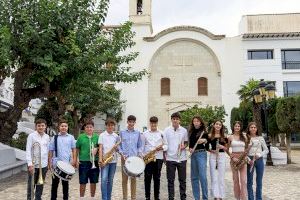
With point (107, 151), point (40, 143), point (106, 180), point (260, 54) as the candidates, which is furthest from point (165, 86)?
point (40, 143)

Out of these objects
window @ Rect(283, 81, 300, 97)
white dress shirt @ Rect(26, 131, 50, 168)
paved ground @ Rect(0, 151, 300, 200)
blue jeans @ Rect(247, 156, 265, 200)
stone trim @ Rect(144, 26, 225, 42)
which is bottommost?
paved ground @ Rect(0, 151, 300, 200)

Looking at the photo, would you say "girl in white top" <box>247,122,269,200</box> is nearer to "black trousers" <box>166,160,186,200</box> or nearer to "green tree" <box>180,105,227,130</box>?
"black trousers" <box>166,160,186,200</box>

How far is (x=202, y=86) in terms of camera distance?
36625mm

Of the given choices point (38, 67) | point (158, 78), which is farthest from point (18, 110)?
point (158, 78)

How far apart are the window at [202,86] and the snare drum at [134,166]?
30.3 metres

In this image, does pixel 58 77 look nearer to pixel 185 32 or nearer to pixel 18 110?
pixel 18 110

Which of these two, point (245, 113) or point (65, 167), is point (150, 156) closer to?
point (65, 167)

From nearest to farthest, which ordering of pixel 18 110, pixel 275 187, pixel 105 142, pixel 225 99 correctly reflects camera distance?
pixel 105 142 < pixel 275 187 < pixel 18 110 < pixel 225 99

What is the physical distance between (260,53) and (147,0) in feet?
42.5

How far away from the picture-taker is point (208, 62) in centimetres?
3684

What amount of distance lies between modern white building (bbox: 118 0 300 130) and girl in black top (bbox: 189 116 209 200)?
2872 cm

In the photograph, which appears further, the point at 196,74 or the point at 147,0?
the point at 147,0

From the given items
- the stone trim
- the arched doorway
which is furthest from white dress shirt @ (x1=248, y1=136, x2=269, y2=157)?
the stone trim

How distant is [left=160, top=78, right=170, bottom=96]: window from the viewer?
36.6 metres
